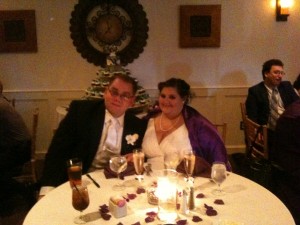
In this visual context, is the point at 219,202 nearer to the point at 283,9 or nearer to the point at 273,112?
the point at 273,112

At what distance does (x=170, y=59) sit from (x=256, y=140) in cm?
161

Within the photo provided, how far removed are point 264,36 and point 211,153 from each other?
2.51 metres

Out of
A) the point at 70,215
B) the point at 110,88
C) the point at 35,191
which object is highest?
the point at 110,88

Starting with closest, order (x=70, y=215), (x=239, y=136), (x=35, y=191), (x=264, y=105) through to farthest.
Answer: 1. (x=70, y=215)
2. (x=35, y=191)
3. (x=264, y=105)
4. (x=239, y=136)

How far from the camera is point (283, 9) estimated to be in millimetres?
4008

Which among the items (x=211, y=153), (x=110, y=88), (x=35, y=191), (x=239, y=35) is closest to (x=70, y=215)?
(x=110, y=88)

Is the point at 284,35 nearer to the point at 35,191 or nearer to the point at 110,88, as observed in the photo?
the point at 110,88

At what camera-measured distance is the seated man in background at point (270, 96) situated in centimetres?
360

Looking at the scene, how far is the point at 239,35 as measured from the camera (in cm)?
417

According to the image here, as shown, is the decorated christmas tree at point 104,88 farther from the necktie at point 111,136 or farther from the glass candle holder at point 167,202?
the glass candle holder at point 167,202

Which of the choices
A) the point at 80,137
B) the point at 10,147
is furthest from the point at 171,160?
the point at 10,147

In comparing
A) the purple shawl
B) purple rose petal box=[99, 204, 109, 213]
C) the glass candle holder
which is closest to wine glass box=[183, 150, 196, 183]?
the glass candle holder

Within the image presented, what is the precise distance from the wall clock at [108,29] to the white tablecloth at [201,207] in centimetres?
261

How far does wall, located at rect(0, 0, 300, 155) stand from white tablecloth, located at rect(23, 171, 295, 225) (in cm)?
264
